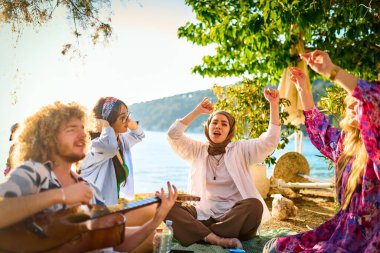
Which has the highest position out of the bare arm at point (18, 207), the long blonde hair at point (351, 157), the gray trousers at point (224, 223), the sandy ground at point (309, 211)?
the long blonde hair at point (351, 157)

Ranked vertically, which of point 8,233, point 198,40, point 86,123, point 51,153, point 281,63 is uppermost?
point 198,40

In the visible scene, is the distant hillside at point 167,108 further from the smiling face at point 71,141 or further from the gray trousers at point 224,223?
the smiling face at point 71,141

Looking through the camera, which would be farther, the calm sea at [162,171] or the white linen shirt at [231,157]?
the calm sea at [162,171]

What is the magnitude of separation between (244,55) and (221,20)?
749mm

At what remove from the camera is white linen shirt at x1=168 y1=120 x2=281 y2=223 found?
4039 millimetres

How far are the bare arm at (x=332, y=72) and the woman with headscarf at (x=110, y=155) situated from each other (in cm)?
182

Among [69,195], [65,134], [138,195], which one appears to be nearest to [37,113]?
[65,134]

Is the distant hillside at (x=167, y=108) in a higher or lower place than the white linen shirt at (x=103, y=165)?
higher

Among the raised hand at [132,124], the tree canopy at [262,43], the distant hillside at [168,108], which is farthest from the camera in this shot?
the distant hillside at [168,108]

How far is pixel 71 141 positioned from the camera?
1.91 metres

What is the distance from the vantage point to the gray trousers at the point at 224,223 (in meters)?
3.85

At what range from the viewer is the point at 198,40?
24.8ft

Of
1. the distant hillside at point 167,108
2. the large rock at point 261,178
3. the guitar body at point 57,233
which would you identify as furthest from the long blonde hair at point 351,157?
the distant hillside at point 167,108

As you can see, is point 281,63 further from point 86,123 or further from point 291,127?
point 86,123
